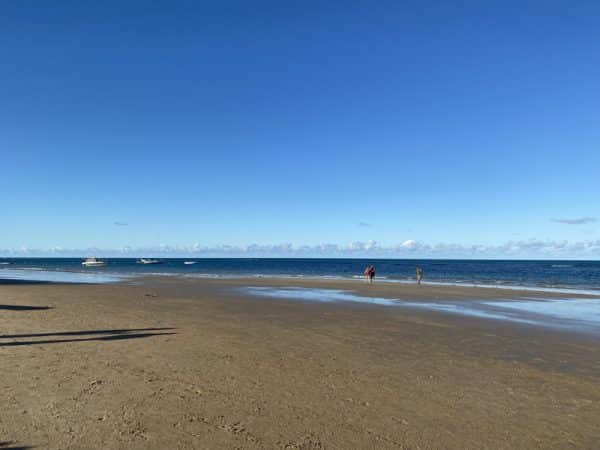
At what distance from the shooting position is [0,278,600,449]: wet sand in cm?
Result: 652

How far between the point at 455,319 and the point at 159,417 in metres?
16.8

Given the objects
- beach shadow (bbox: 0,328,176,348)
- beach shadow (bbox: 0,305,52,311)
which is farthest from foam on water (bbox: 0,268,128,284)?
beach shadow (bbox: 0,328,176,348)

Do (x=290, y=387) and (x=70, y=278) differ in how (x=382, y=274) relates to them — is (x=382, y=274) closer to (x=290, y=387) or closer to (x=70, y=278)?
(x=70, y=278)

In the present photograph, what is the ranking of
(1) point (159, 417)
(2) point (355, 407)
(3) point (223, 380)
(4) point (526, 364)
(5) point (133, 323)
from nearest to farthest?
(1) point (159, 417), (2) point (355, 407), (3) point (223, 380), (4) point (526, 364), (5) point (133, 323)

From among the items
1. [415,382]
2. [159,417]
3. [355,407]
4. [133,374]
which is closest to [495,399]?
[415,382]

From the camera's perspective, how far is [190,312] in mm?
21172

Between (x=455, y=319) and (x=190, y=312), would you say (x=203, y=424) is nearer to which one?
(x=190, y=312)

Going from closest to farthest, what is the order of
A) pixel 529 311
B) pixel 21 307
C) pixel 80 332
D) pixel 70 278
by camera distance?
pixel 80 332
pixel 21 307
pixel 529 311
pixel 70 278

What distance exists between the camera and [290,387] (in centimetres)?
884

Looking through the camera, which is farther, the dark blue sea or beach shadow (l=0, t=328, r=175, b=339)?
the dark blue sea

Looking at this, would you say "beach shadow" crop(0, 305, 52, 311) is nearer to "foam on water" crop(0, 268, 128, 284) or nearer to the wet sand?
the wet sand

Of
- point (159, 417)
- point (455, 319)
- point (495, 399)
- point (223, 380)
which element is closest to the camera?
point (159, 417)

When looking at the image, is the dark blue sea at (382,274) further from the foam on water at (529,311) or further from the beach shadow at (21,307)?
the beach shadow at (21,307)

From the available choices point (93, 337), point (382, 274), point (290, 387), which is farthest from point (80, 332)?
point (382, 274)
